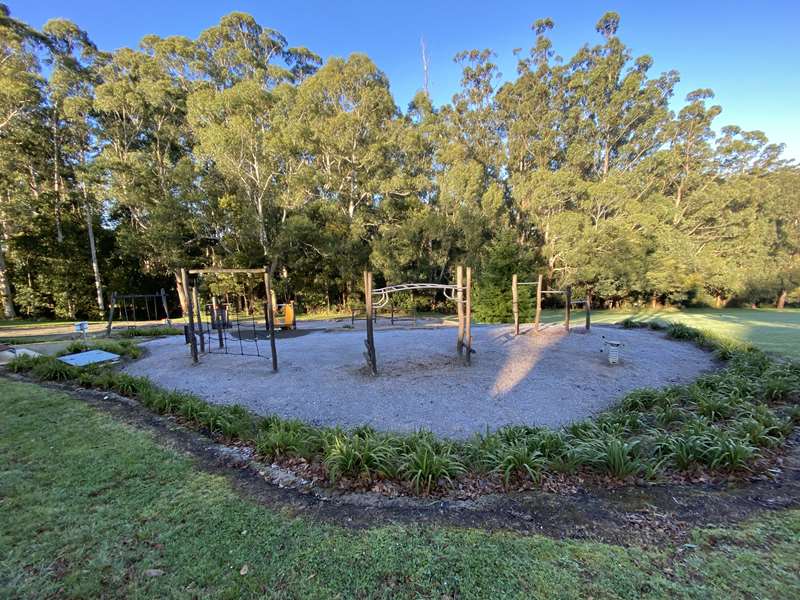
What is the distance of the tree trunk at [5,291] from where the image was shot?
57.3 ft

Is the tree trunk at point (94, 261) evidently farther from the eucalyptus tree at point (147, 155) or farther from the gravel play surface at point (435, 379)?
the gravel play surface at point (435, 379)

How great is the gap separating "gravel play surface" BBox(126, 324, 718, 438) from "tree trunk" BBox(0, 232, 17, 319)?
648 inches

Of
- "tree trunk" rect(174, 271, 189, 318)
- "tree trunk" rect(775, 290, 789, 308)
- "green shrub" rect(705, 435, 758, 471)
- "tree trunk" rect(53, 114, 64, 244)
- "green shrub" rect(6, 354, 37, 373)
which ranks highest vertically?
"tree trunk" rect(53, 114, 64, 244)

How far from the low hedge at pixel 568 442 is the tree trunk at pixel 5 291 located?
21.6 m

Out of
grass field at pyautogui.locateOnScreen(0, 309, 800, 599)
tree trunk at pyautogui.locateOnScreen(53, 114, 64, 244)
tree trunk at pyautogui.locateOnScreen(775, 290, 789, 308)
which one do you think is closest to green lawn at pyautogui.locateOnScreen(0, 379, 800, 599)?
grass field at pyautogui.locateOnScreen(0, 309, 800, 599)

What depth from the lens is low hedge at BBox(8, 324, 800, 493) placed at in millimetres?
2811

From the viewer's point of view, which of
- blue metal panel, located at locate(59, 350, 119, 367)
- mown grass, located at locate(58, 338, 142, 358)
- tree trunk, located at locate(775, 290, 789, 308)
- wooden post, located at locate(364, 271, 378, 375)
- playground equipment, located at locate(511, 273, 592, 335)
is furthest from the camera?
tree trunk, located at locate(775, 290, 789, 308)

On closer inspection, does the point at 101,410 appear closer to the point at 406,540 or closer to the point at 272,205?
the point at 406,540

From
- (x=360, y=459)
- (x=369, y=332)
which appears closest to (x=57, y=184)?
(x=369, y=332)

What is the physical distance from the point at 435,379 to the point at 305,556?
13.6 feet

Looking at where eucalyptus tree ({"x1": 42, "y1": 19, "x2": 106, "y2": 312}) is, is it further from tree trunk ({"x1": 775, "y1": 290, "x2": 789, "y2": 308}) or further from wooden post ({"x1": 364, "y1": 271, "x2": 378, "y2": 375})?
tree trunk ({"x1": 775, "y1": 290, "x2": 789, "y2": 308})

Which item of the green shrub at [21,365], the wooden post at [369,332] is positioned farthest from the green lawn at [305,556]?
the green shrub at [21,365]

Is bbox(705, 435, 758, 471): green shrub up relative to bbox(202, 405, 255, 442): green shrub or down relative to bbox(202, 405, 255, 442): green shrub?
down

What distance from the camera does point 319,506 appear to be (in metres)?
2.50
